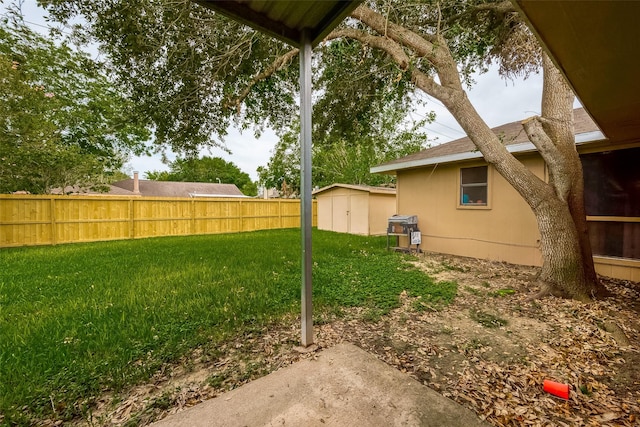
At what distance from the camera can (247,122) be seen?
20.2 ft

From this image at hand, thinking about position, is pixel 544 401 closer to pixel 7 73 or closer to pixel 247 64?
pixel 247 64

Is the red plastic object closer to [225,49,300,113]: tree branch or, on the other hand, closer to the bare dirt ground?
the bare dirt ground

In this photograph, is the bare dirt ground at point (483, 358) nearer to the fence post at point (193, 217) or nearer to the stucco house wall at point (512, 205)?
the stucco house wall at point (512, 205)

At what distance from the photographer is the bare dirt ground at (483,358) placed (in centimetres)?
165

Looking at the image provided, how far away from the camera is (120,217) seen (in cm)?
925

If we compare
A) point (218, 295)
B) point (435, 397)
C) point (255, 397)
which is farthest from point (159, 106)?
point (435, 397)

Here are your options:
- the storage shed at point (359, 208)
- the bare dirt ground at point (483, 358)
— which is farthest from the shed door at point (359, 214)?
the bare dirt ground at point (483, 358)

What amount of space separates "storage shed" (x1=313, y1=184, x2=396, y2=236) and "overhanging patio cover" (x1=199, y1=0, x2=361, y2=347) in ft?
30.9

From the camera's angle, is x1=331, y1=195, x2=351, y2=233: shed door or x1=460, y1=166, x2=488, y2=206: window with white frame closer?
x1=460, y1=166, x2=488, y2=206: window with white frame

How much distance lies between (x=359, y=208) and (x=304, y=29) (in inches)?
391

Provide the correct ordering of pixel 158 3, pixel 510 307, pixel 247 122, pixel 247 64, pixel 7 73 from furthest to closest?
pixel 7 73
pixel 247 122
pixel 247 64
pixel 158 3
pixel 510 307

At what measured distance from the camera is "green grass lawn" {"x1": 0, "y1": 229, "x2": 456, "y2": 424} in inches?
74.5

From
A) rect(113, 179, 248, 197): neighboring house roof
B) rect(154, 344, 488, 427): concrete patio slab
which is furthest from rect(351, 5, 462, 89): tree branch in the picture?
rect(113, 179, 248, 197): neighboring house roof

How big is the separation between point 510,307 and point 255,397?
3.25m
